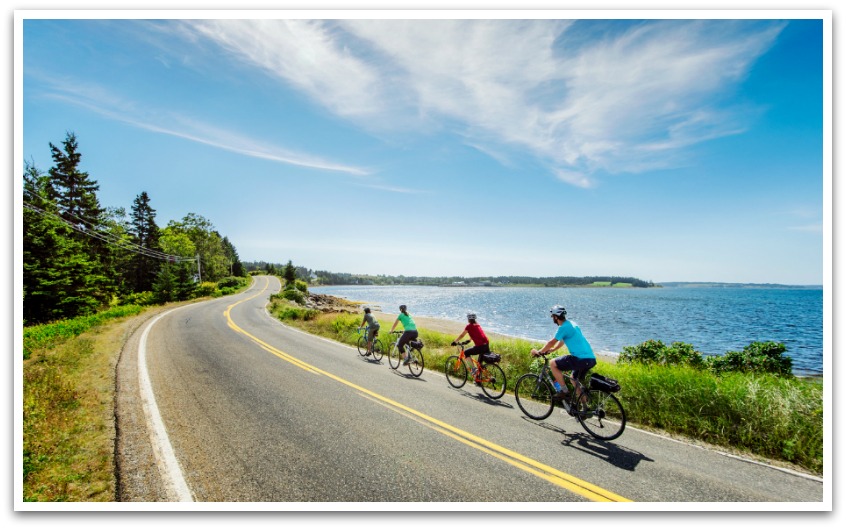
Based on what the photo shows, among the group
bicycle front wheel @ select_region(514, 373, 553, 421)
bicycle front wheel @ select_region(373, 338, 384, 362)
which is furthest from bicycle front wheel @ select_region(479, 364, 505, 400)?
bicycle front wheel @ select_region(373, 338, 384, 362)

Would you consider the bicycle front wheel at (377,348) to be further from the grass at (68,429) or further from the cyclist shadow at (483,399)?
the grass at (68,429)

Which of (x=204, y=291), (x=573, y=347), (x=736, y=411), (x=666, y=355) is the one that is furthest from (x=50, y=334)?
(x=204, y=291)

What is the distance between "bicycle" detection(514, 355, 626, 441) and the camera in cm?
569

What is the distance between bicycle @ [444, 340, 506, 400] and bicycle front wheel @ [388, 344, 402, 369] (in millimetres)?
2206

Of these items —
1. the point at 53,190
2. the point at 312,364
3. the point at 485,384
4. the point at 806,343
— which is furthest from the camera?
the point at 53,190

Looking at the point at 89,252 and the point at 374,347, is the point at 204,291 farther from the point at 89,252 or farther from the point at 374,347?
the point at 374,347

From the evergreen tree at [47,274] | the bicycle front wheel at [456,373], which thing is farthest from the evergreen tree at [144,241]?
the bicycle front wheel at [456,373]

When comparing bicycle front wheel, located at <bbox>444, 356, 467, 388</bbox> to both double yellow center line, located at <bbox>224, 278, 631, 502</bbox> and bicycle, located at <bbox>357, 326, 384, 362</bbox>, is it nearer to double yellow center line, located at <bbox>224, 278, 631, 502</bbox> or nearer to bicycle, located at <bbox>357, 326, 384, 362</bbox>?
double yellow center line, located at <bbox>224, 278, 631, 502</bbox>

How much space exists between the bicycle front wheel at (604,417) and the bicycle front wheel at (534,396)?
0.69m

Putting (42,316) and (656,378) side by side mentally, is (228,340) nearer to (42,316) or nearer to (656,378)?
(42,316)
